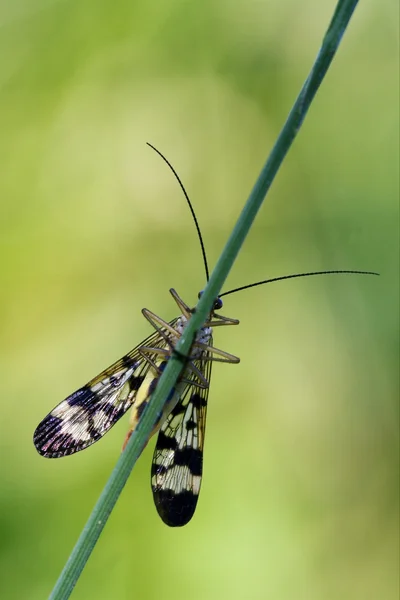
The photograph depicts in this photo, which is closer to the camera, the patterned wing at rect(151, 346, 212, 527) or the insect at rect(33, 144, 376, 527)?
the insect at rect(33, 144, 376, 527)

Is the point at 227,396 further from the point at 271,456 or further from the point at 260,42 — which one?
the point at 260,42

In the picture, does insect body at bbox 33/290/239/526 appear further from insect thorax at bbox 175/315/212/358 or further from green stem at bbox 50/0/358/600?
green stem at bbox 50/0/358/600

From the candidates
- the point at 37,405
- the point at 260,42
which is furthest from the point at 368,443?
the point at 260,42

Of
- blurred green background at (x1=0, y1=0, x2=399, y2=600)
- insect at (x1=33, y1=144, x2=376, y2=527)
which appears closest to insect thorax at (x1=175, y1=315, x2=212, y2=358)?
insect at (x1=33, y1=144, x2=376, y2=527)

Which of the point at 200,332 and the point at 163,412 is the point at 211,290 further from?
the point at 200,332

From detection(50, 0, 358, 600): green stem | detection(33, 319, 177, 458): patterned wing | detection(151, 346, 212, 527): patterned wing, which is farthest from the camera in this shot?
detection(151, 346, 212, 527): patterned wing

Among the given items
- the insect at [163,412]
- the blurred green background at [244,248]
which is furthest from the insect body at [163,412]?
the blurred green background at [244,248]
